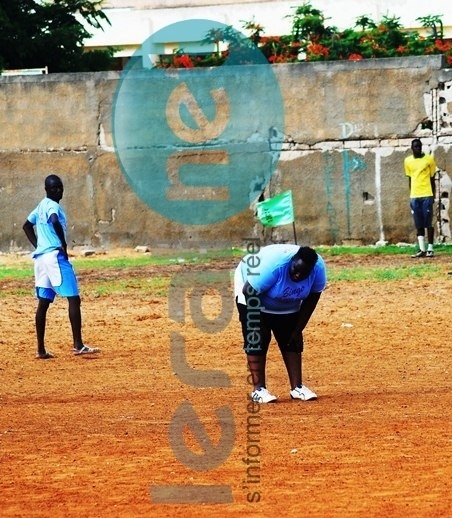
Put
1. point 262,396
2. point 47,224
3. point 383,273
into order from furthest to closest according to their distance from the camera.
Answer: point 383,273
point 47,224
point 262,396

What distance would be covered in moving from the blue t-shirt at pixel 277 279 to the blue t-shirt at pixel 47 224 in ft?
11.2

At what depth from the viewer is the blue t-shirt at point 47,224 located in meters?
12.3

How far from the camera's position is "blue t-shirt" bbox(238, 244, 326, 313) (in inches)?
360

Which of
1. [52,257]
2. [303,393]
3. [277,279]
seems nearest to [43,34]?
[52,257]

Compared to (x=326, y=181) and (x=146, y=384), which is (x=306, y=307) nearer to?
(x=146, y=384)

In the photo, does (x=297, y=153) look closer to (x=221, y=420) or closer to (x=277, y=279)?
(x=277, y=279)

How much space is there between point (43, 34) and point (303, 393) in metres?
17.3

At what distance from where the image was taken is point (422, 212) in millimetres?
19750

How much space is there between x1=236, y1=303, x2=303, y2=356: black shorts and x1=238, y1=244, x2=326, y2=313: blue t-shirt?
0.26 feet

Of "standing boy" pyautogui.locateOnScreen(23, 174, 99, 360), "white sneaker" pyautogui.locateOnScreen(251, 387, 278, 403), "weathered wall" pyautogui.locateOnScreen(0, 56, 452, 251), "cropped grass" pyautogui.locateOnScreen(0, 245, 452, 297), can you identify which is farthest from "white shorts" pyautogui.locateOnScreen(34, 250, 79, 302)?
"weathered wall" pyautogui.locateOnScreen(0, 56, 452, 251)

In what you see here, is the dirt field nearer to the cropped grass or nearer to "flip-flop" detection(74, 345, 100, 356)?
"flip-flop" detection(74, 345, 100, 356)

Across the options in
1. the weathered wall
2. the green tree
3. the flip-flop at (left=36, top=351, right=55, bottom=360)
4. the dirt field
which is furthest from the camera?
the green tree

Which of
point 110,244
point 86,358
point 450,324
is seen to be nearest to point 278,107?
point 110,244

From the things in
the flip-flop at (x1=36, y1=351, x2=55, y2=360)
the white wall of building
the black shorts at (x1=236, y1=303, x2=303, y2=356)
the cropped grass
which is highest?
the white wall of building
